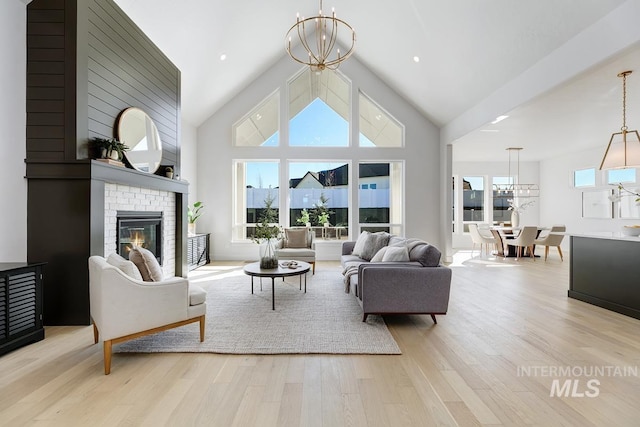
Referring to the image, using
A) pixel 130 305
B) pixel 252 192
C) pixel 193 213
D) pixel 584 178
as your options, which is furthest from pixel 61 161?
pixel 584 178

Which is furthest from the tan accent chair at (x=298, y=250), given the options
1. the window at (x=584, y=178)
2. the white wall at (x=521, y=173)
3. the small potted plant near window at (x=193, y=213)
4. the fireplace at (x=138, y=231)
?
the window at (x=584, y=178)

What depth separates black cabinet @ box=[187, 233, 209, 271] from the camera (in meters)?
6.79

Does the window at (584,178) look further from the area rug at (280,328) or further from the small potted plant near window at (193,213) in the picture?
the small potted plant near window at (193,213)

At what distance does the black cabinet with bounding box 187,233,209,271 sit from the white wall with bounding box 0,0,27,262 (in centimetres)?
326

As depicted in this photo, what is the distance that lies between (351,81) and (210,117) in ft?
11.4

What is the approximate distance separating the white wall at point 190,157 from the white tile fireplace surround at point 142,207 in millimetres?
1818

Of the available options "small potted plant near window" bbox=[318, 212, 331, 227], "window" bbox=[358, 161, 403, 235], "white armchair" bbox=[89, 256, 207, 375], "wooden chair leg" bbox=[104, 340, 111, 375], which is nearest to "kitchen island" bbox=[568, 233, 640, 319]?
"window" bbox=[358, 161, 403, 235]

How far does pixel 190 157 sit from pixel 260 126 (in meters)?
1.80

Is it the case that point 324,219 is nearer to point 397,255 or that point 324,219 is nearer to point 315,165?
point 315,165

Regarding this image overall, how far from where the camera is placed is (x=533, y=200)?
37.4 feet

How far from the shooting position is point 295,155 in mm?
8297

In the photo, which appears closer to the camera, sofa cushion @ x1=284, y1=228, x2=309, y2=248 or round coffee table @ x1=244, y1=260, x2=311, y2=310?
round coffee table @ x1=244, y1=260, x2=311, y2=310

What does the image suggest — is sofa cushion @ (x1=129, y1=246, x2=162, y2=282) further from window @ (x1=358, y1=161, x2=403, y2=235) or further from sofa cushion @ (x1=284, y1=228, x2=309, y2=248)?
window @ (x1=358, y1=161, x2=403, y2=235)

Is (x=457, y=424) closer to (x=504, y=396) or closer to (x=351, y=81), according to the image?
(x=504, y=396)
